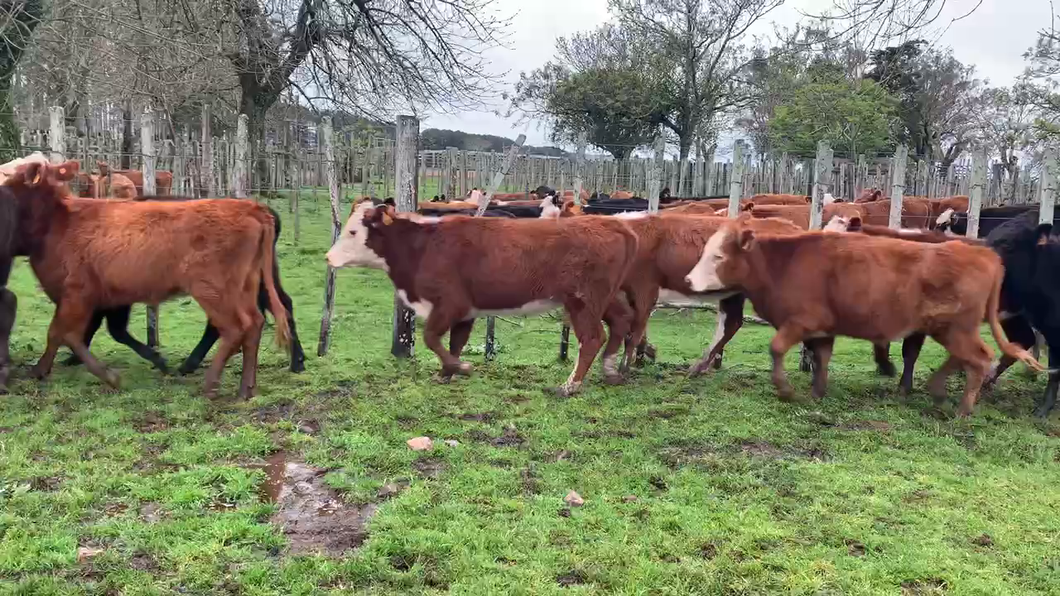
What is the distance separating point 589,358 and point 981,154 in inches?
206

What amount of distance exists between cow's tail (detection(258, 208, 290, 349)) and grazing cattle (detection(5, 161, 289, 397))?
0.11 feet

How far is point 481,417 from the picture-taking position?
619 cm

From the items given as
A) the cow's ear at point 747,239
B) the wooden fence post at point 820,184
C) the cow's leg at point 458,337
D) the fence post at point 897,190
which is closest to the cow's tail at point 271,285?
the cow's leg at point 458,337

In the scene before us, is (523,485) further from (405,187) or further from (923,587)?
(405,187)

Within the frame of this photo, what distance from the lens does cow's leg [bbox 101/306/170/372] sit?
23.7ft

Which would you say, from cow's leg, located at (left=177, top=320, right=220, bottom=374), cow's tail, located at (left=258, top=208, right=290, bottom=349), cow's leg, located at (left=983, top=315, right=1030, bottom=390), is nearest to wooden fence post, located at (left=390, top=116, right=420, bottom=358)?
cow's tail, located at (left=258, top=208, right=290, bottom=349)

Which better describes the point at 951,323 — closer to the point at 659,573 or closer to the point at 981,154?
the point at 981,154

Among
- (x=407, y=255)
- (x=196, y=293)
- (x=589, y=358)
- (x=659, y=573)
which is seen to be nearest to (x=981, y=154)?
(x=589, y=358)

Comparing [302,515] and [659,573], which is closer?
[659,573]

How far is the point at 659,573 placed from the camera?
3678 mm

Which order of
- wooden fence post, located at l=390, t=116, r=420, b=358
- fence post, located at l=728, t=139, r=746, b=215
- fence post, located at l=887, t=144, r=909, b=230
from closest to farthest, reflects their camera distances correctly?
wooden fence post, located at l=390, t=116, r=420, b=358 < fence post, located at l=887, t=144, r=909, b=230 < fence post, located at l=728, t=139, r=746, b=215

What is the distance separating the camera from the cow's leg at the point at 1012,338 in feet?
25.7

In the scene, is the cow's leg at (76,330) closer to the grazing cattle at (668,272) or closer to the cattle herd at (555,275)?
the cattle herd at (555,275)

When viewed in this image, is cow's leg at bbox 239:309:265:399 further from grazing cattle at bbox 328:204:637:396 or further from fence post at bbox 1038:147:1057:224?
fence post at bbox 1038:147:1057:224
